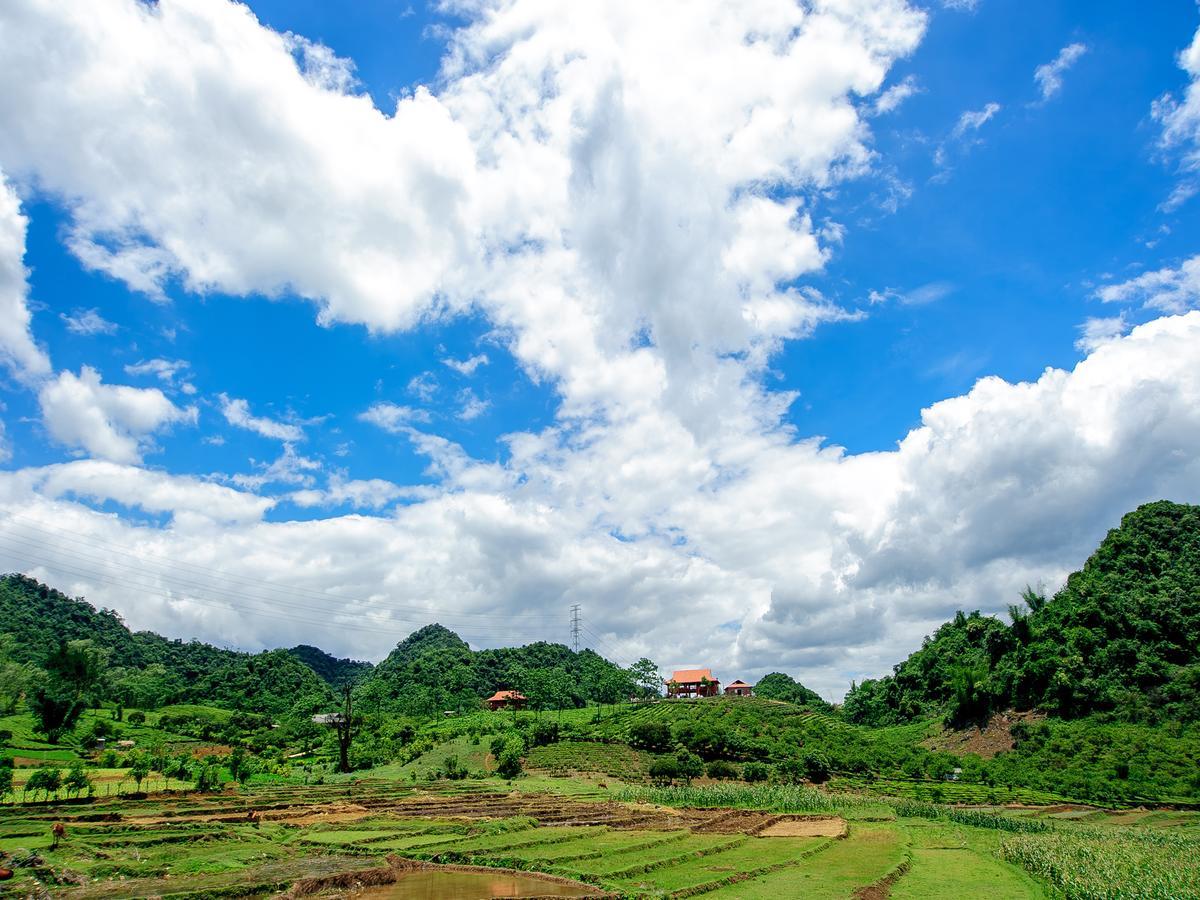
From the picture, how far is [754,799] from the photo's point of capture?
6144cm

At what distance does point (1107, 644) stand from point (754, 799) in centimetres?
5445

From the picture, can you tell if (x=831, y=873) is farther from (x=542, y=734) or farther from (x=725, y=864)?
(x=542, y=734)

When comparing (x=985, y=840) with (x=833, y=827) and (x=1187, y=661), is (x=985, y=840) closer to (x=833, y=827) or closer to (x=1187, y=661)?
(x=833, y=827)

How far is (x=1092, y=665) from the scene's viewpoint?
275 feet

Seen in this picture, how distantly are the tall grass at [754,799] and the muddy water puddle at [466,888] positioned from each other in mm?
32326

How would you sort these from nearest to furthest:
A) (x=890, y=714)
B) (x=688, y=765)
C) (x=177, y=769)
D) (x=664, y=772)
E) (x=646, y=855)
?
(x=646, y=855), (x=177, y=769), (x=664, y=772), (x=688, y=765), (x=890, y=714)

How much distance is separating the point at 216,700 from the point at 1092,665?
135 m

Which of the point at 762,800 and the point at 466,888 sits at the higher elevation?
the point at 762,800

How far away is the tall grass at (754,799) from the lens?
5950 centimetres

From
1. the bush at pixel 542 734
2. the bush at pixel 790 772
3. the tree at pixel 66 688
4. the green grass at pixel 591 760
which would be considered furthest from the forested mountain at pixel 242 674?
the bush at pixel 790 772

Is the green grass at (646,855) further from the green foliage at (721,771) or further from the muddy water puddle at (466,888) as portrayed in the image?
the green foliage at (721,771)

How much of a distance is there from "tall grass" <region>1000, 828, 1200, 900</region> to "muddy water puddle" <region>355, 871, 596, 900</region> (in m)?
20.7

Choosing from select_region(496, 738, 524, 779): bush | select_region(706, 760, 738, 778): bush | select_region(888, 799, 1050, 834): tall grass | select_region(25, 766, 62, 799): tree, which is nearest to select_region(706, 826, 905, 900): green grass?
select_region(888, 799, 1050, 834): tall grass

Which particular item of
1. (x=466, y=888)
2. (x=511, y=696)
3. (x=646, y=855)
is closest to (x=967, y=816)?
(x=646, y=855)
